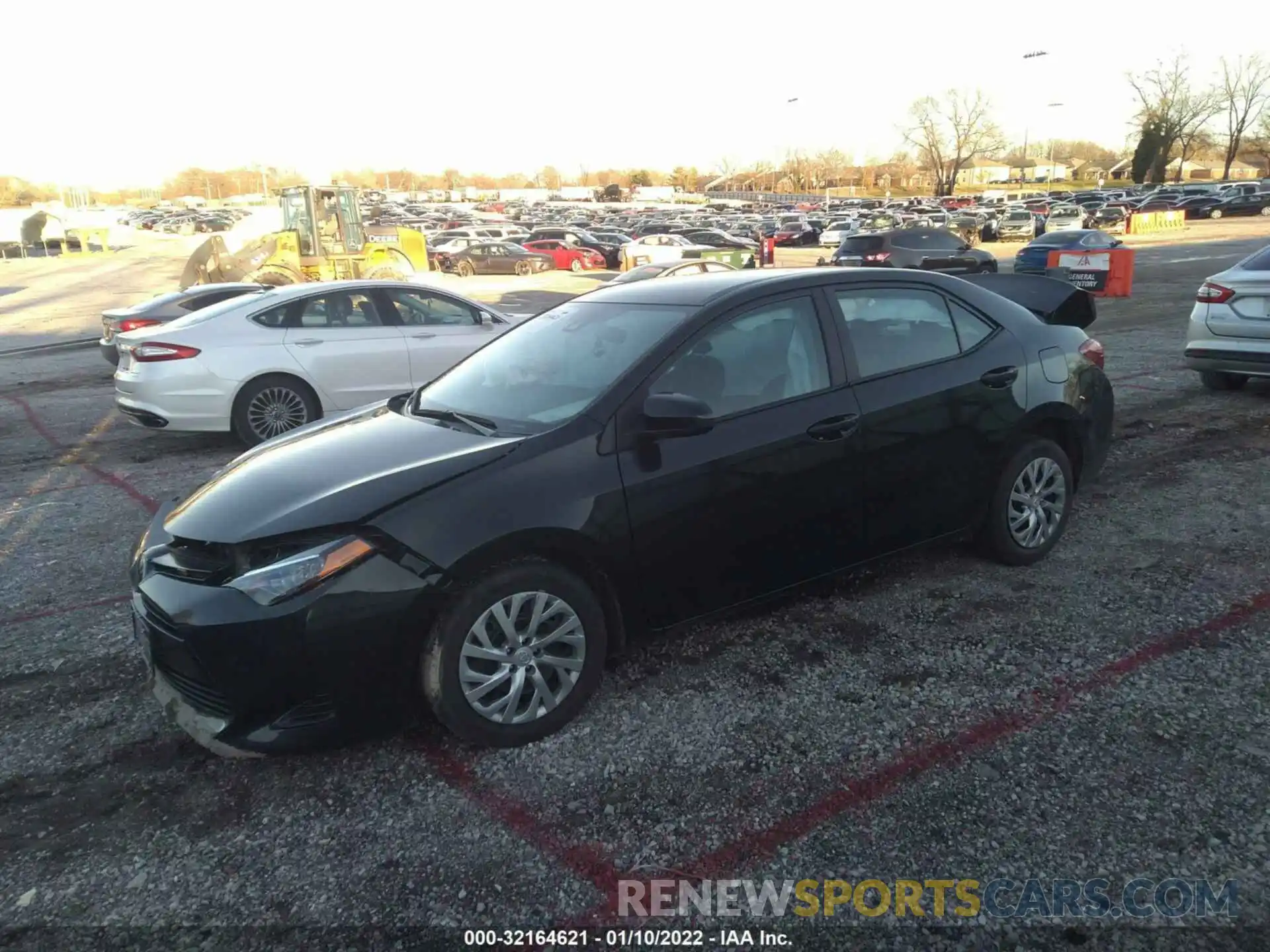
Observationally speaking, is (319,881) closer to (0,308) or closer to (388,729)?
(388,729)

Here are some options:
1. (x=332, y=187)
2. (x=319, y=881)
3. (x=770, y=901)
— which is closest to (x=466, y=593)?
(x=319, y=881)

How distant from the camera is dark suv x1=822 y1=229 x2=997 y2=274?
20.3 m

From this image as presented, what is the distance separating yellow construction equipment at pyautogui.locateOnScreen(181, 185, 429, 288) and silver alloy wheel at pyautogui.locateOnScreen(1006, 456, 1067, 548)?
727 inches

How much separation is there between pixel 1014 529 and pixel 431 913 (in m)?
3.41

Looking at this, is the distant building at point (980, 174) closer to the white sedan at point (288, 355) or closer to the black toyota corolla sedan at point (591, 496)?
the white sedan at point (288, 355)

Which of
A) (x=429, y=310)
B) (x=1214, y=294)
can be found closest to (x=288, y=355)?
(x=429, y=310)

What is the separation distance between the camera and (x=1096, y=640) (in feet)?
12.9

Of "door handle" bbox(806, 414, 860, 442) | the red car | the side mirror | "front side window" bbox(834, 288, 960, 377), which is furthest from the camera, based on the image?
the red car

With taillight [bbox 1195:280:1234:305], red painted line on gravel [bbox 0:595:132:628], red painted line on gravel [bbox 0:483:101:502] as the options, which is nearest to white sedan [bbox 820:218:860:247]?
taillight [bbox 1195:280:1234:305]

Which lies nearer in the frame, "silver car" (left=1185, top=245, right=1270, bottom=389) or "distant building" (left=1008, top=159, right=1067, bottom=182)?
"silver car" (left=1185, top=245, right=1270, bottom=389)

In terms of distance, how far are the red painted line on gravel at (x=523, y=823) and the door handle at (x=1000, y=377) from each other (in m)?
2.93

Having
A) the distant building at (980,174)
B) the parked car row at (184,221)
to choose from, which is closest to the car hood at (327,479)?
the parked car row at (184,221)

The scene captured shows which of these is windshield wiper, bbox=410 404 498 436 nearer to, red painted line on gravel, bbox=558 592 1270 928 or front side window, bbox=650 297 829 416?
front side window, bbox=650 297 829 416

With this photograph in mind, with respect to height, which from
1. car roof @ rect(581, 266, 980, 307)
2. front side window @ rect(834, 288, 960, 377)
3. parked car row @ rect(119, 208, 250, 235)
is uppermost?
parked car row @ rect(119, 208, 250, 235)
